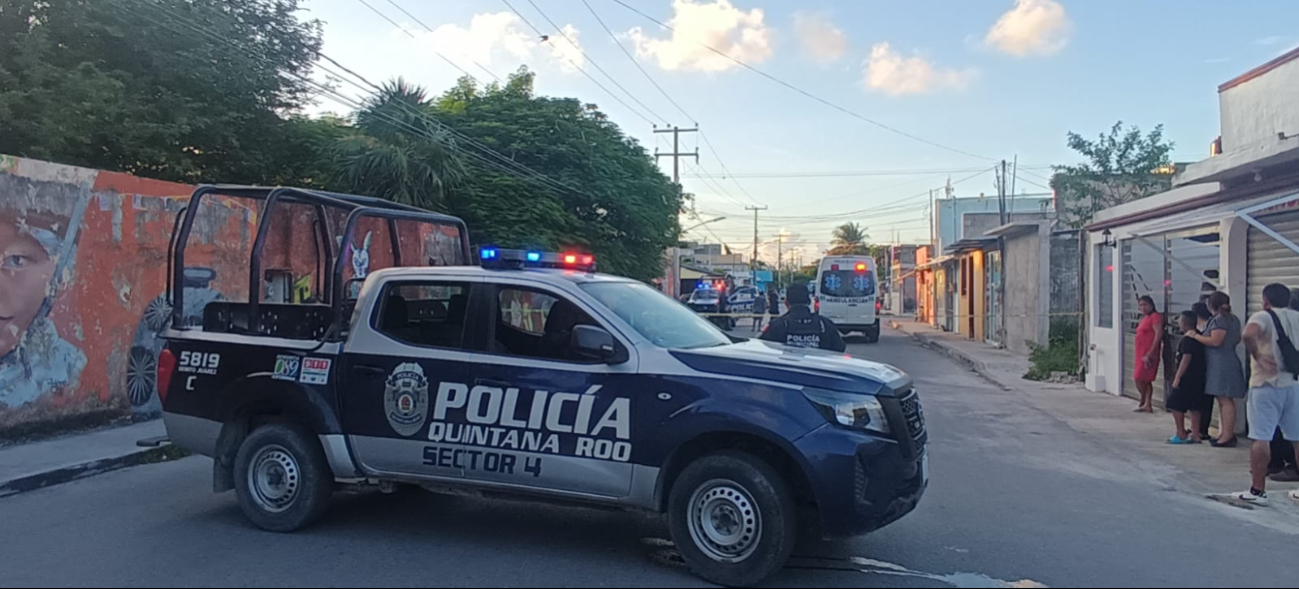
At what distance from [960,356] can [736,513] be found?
61.6 feet

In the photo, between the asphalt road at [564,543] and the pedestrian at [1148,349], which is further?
the pedestrian at [1148,349]

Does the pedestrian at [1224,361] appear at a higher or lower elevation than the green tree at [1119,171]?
lower

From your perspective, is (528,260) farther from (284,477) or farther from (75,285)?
(75,285)

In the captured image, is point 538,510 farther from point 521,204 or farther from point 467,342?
point 521,204

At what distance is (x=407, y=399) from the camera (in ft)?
19.8

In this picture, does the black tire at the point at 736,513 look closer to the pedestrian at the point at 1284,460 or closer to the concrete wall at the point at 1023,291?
the pedestrian at the point at 1284,460

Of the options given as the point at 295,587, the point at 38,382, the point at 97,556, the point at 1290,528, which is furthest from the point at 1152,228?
the point at 38,382

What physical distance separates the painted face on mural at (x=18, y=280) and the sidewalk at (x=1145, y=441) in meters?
11.5

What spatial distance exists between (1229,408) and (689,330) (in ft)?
23.0

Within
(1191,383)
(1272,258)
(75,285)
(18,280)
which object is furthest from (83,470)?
(1272,258)

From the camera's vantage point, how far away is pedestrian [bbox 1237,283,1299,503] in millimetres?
7613

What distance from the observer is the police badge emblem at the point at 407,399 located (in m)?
6.00

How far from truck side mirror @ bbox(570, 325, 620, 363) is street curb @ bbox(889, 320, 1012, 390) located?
12.5 m

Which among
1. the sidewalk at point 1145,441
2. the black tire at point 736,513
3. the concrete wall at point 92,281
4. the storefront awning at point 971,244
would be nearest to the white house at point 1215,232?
the sidewalk at point 1145,441
